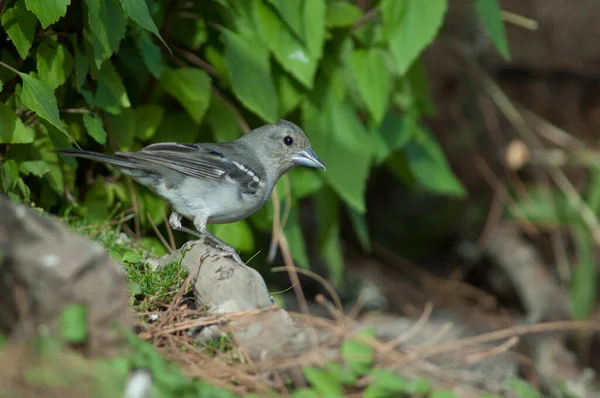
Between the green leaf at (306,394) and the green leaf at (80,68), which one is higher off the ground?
the green leaf at (80,68)

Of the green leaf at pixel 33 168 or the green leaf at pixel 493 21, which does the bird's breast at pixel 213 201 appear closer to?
the green leaf at pixel 33 168

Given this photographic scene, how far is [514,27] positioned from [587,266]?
10.7 feet

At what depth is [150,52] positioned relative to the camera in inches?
194

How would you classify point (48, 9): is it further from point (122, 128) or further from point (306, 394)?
point (306, 394)

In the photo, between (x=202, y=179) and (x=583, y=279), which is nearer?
(x=202, y=179)

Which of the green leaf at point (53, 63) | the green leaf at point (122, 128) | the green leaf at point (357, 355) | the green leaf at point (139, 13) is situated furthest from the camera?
the green leaf at point (122, 128)

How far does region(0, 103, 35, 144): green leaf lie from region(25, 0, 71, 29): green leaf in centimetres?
56

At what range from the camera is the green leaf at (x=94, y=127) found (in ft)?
15.2

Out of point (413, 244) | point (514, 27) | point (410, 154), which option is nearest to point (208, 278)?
point (410, 154)

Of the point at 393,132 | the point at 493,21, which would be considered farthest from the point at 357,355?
the point at 393,132

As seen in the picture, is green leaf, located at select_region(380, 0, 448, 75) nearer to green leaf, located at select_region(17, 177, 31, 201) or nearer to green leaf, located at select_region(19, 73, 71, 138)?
green leaf, located at select_region(19, 73, 71, 138)

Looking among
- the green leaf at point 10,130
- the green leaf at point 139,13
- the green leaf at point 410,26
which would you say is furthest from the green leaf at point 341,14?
the green leaf at point 10,130

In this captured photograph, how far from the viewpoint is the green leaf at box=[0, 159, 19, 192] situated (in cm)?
440

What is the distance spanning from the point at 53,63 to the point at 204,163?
3.14ft
